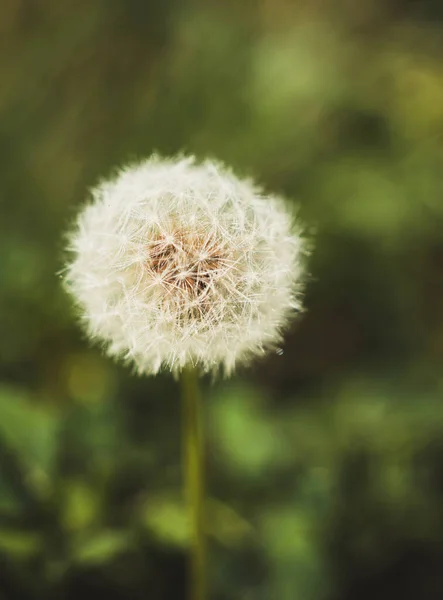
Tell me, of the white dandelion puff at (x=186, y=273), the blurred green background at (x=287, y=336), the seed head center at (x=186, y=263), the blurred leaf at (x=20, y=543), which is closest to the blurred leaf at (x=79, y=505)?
the blurred green background at (x=287, y=336)

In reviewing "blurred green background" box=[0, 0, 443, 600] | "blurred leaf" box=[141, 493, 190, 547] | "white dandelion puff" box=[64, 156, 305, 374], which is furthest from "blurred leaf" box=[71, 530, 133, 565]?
"white dandelion puff" box=[64, 156, 305, 374]

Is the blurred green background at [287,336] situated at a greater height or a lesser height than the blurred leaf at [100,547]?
greater

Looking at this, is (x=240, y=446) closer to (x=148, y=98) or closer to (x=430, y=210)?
(x=430, y=210)

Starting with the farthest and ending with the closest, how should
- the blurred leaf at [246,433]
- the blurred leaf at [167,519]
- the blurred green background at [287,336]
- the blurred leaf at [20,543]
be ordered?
the blurred leaf at [246,433] < the blurred green background at [287,336] < the blurred leaf at [167,519] < the blurred leaf at [20,543]

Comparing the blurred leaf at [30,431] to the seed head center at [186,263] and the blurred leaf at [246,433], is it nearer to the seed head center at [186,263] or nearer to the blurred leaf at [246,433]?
the blurred leaf at [246,433]

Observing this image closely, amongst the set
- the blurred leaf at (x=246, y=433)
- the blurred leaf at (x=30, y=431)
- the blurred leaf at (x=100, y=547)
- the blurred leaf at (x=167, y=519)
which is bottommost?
the blurred leaf at (x=100, y=547)

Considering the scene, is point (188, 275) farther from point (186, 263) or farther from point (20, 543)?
point (20, 543)

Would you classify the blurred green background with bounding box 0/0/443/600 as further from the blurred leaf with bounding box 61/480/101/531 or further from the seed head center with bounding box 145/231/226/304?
the seed head center with bounding box 145/231/226/304
